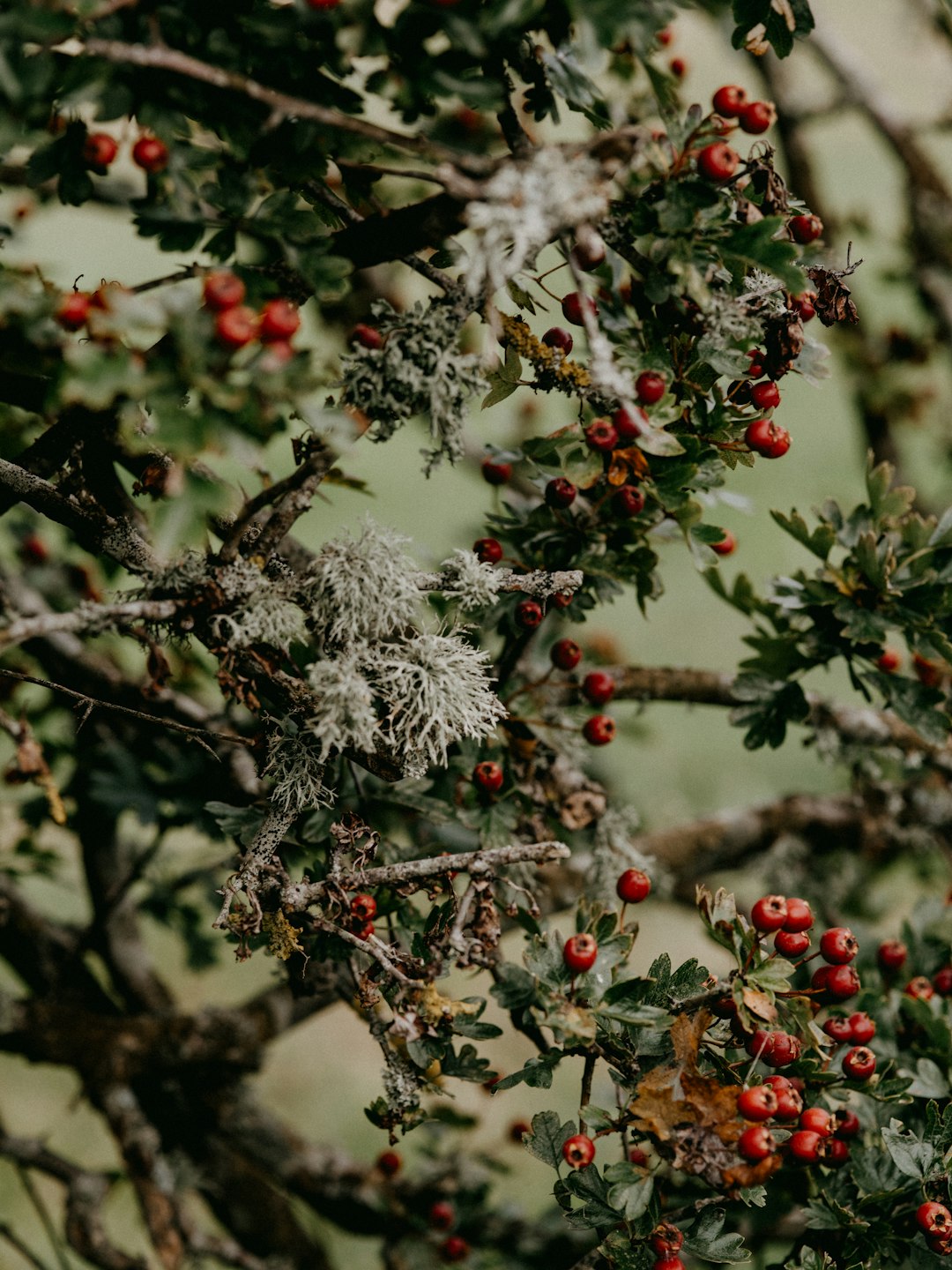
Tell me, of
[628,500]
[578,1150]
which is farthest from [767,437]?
[578,1150]

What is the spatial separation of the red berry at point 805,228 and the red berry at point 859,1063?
0.92m

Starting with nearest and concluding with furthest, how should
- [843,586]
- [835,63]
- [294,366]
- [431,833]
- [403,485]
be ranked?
1. [294,366]
2. [843,586]
3. [431,833]
4. [835,63]
5. [403,485]

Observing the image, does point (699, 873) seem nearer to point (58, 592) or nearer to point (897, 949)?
point (897, 949)

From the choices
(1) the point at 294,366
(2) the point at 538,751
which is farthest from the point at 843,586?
(1) the point at 294,366

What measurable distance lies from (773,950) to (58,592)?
5.21ft

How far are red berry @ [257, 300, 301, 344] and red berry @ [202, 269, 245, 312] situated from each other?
0.09 feet

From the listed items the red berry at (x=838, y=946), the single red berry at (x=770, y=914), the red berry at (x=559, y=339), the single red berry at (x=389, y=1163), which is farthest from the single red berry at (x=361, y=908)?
the single red berry at (x=389, y=1163)

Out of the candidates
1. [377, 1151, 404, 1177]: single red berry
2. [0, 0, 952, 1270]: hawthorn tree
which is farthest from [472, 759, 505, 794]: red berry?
[377, 1151, 404, 1177]: single red berry

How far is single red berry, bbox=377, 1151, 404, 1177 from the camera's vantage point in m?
1.81

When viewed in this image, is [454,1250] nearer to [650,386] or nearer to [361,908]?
[361,908]

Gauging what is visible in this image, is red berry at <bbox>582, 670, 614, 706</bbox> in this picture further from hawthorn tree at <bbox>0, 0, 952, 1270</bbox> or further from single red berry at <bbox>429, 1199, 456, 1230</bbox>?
single red berry at <bbox>429, 1199, 456, 1230</bbox>

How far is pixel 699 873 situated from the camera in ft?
6.49

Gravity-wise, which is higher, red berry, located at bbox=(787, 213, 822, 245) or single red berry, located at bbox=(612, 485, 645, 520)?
red berry, located at bbox=(787, 213, 822, 245)

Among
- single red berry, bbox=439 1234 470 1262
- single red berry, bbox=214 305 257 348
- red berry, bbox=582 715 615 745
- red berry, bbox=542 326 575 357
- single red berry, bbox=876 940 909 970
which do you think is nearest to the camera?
single red berry, bbox=214 305 257 348
